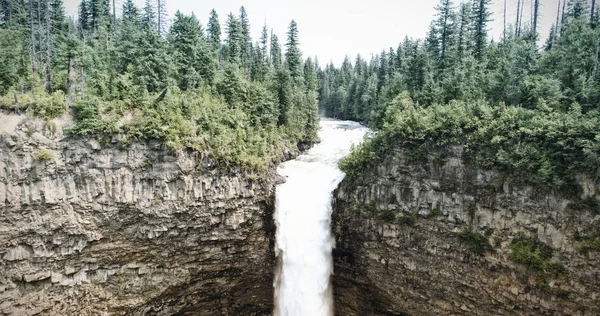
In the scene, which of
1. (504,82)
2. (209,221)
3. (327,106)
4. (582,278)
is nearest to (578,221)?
(582,278)

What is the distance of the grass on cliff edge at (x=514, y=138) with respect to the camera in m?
13.2

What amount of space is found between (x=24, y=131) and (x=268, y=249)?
14293 mm

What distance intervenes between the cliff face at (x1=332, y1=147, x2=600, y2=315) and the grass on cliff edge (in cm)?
59

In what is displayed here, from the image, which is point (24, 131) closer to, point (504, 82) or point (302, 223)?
point (302, 223)

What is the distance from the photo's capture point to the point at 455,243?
16.7 meters

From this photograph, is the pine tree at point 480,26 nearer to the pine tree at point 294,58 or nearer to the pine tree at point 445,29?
the pine tree at point 445,29

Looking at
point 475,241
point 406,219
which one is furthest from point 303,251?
point 475,241

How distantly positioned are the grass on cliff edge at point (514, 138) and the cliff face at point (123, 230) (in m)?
9.30

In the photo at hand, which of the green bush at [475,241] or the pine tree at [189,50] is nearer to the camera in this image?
the green bush at [475,241]

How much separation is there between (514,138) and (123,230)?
2001 cm

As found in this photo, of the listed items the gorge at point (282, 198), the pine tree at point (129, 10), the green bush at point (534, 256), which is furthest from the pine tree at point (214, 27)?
the green bush at point (534, 256)

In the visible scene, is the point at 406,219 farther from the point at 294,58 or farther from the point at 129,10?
the point at 129,10

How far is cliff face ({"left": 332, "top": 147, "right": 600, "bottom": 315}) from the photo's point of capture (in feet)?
44.9

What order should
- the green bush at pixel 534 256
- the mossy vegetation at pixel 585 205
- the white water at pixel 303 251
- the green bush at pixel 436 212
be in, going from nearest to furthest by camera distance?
the mossy vegetation at pixel 585 205 → the green bush at pixel 534 256 → the green bush at pixel 436 212 → the white water at pixel 303 251
